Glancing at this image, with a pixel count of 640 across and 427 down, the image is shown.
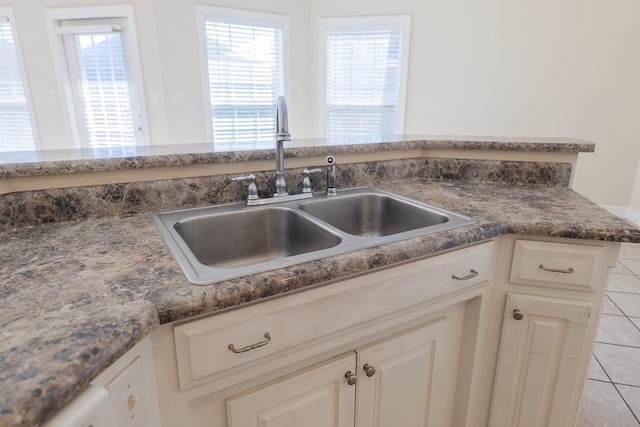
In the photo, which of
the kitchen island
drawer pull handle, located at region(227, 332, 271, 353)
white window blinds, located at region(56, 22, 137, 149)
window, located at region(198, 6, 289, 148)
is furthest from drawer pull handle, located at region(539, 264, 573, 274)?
white window blinds, located at region(56, 22, 137, 149)

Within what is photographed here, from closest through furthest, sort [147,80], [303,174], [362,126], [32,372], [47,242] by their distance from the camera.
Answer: [32,372] < [47,242] < [303,174] < [147,80] < [362,126]

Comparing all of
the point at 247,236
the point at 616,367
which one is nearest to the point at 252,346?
the point at 247,236

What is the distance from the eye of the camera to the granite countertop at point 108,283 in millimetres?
507

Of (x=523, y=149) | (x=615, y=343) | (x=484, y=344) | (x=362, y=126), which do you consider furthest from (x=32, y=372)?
(x=362, y=126)

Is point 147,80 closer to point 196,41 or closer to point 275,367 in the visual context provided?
point 196,41

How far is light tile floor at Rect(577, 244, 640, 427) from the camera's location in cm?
160

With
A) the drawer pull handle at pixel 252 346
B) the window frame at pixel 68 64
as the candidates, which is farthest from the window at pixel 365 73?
the drawer pull handle at pixel 252 346

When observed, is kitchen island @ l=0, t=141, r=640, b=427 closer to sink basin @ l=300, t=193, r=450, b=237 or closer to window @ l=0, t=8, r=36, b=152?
sink basin @ l=300, t=193, r=450, b=237

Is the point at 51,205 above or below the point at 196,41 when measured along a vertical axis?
below

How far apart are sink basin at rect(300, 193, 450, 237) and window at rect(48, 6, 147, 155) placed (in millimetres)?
3404

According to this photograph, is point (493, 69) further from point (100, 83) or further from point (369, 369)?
point (100, 83)

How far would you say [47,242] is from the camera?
3.17 feet

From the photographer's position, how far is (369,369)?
1017 mm

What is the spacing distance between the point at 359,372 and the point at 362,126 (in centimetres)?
407
